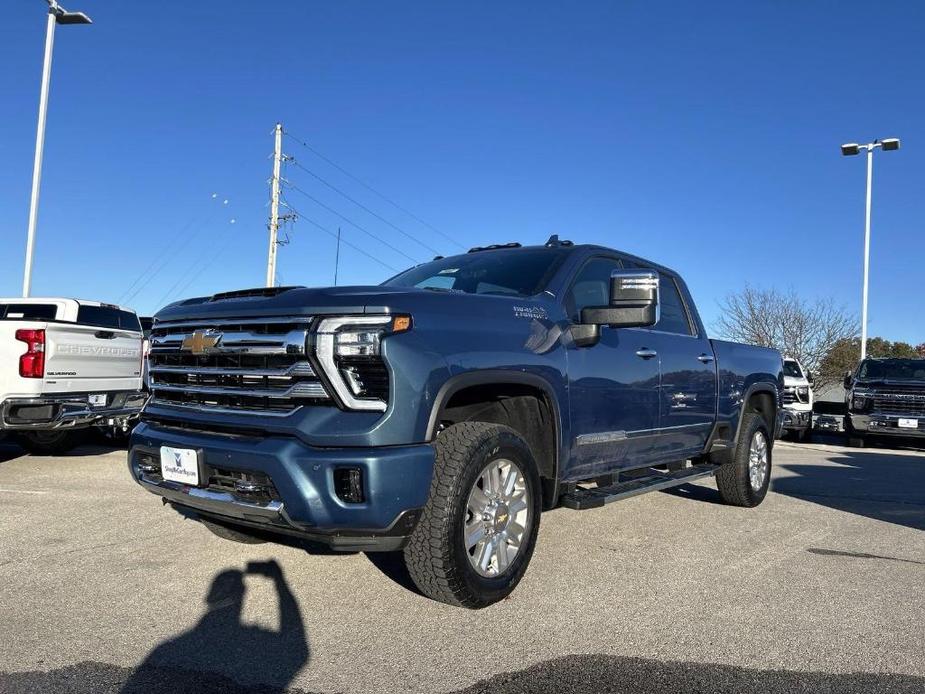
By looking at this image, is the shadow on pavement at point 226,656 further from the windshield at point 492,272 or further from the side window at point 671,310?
the side window at point 671,310

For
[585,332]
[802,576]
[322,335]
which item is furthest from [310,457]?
[802,576]

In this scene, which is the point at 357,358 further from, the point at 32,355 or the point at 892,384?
the point at 892,384

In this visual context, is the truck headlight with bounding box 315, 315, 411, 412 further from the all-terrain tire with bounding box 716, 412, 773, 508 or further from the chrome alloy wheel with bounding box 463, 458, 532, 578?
the all-terrain tire with bounding box 716, 412, 773, 508

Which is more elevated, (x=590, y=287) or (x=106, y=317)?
(x=590, y=287)

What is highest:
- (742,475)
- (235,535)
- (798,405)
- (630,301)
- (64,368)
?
(630,301)

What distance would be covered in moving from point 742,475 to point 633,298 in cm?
310

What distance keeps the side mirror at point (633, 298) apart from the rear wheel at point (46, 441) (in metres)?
7.47

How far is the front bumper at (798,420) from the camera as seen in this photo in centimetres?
1489

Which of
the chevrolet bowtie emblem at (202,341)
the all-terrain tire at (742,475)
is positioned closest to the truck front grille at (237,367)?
the chevrolet bowtie emblem at (202,341)

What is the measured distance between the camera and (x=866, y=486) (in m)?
8.14

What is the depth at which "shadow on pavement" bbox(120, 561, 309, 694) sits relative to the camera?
273 centimetres

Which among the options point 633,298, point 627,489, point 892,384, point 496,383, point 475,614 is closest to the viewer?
point 475,614

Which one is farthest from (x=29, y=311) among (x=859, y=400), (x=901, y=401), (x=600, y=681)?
(x=901, y=401)

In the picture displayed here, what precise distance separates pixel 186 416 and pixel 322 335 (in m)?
1.04
